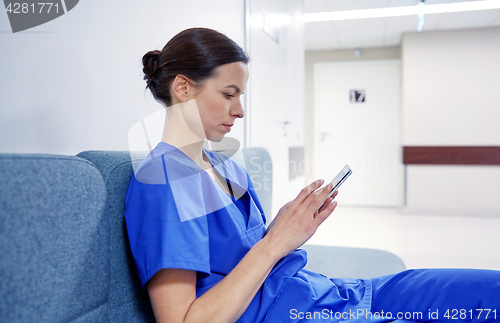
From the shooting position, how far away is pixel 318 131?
6.58 m

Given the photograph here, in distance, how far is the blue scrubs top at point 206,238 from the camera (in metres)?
0.79

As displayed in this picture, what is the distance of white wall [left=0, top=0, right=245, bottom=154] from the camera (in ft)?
3.06

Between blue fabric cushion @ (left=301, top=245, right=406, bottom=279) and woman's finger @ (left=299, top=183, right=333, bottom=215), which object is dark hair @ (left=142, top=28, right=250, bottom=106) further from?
blue fabric cushion @ (left=301, top=245, right=406, bottom=279)

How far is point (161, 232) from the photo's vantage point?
2.56ft

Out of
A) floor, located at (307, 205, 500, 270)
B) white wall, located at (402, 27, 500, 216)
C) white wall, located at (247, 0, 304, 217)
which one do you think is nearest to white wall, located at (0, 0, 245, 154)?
white wall, located at (247, 0, 304, 217)

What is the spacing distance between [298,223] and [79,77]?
768 mm

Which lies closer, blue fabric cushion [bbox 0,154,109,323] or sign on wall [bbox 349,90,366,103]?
blue fabric cushion [bbox 0,154,109,323]

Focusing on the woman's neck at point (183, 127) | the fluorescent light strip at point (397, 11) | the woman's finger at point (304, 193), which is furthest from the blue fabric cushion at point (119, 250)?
the fluorescent light strip at point (397, 11)

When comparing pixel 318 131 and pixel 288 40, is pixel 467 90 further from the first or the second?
pixel 288 40

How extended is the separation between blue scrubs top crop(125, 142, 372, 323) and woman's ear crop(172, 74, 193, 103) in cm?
14

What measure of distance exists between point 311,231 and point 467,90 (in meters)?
5.49

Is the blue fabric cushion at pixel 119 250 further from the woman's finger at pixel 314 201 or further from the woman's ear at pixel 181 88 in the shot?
the woman's finger at pixel 314 201

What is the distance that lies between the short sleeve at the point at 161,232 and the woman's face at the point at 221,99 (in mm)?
254

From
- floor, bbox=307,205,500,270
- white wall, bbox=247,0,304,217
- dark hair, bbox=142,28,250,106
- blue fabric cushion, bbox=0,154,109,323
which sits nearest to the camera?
blue fabric cushion, bbox=0,154,109,323
